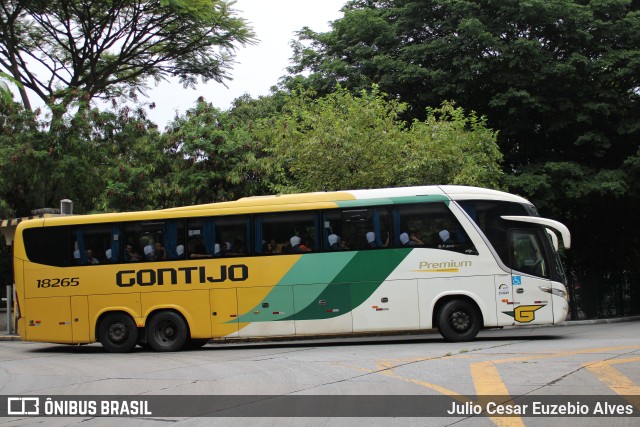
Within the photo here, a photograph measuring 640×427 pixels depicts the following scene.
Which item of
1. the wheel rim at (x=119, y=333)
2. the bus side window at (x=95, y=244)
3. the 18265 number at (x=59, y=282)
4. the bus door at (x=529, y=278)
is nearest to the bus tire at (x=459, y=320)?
the bus door at (x=529, y=278)

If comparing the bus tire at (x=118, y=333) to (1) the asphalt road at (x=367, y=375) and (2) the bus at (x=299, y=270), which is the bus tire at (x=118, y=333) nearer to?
(2) the bus at (x=299, y=270)

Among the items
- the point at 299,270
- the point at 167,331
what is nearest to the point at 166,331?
the point at 167,331

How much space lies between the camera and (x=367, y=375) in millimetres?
11094

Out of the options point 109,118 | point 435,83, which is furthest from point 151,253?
point 435,83

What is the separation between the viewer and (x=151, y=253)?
677 inches

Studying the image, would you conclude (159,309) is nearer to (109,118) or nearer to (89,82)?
(109,118)

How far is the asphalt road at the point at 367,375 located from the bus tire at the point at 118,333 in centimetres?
35

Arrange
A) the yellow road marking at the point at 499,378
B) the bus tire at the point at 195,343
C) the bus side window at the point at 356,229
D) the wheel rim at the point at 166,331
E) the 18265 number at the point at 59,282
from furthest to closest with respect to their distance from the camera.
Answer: the bus tire at the point at 195,343 → the 18265 number at the point at 59,282 → the wheel rim at the point at 166,331 → the bus side window at the point at 356,229 → the yellow road marking at the point at 499,378

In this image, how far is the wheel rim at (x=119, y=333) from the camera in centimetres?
1736

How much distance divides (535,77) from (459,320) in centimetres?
1227

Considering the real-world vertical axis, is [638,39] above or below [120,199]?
above

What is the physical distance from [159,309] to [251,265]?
97.9 inches

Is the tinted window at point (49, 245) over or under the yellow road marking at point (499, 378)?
over

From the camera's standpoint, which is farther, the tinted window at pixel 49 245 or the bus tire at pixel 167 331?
the tinted window at pixel 49 245
